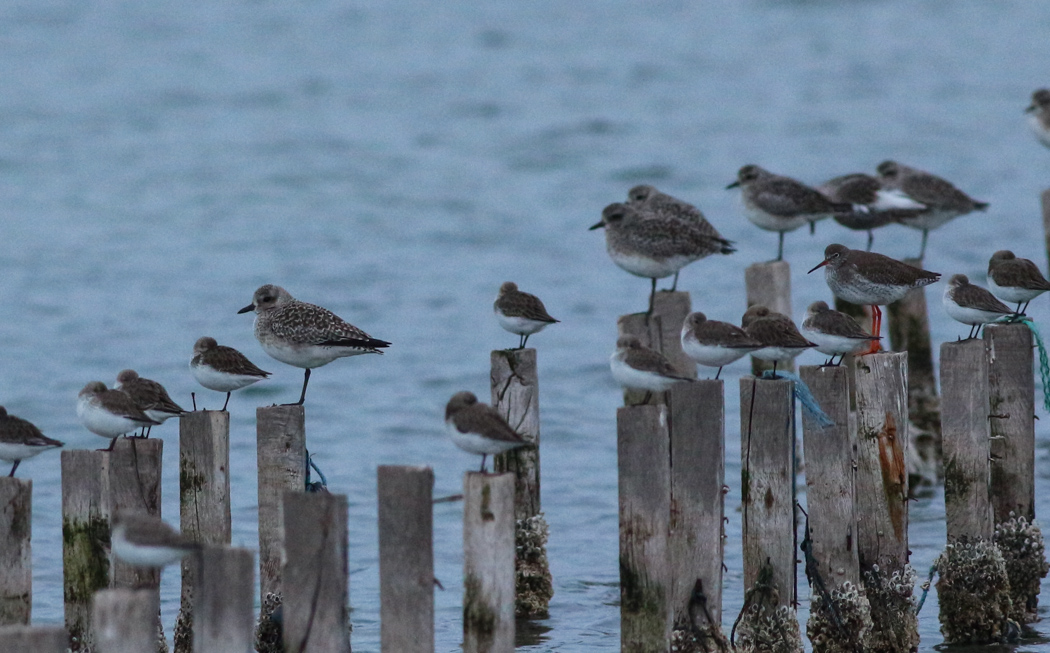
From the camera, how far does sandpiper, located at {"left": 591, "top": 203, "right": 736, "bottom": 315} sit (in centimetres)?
1405

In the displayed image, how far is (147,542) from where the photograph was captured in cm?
800

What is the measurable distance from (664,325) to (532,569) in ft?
8.04

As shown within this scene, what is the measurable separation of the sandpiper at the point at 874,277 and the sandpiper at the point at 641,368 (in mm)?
2244

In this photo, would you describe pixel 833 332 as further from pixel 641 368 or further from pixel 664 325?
pixel 664 325

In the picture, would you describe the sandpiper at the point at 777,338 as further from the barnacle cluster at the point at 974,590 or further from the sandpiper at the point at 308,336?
the sandpiper at the point at 308,336

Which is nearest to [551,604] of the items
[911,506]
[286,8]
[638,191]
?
[911,506]

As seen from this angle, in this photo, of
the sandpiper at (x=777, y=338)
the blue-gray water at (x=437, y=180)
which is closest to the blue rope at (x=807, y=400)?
the sandpiper at (x=777, y=338)

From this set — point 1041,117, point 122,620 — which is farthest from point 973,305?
point 1041,117

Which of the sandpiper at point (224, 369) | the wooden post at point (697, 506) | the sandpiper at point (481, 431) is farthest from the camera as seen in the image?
the sandpiper at point (224, 369)

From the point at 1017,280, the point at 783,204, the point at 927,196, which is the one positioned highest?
the point at 927,196

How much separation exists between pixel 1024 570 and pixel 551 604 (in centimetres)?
384

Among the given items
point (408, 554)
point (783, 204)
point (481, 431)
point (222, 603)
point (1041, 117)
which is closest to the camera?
point (222, 603)

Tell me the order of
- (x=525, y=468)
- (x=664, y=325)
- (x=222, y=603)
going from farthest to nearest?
(x=664, y=325) → (x=525, y=468) → (x=222, y=603)

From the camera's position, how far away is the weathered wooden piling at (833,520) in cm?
996
